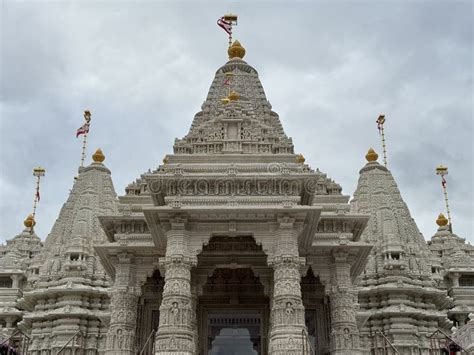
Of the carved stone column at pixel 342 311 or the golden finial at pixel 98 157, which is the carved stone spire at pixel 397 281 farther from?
the golden finial at pixel 98 157

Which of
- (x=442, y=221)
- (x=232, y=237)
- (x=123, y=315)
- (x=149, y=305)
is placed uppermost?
(x=442, y=221)

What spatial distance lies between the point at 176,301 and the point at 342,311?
19.5 ft

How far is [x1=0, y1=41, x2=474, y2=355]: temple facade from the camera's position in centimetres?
1758

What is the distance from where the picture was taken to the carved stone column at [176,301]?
16422mm

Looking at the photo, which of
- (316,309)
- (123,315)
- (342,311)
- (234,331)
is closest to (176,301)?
(123,315)

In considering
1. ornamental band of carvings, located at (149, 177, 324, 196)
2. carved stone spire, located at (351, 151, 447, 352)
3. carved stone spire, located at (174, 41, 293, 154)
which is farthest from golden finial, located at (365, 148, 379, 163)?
ornamental band of carvings, located at (149, 177, 324, 196)

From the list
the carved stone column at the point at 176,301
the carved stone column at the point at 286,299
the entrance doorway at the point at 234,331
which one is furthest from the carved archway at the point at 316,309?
the carved stone column at the point at 176,301

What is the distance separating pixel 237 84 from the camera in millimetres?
35219

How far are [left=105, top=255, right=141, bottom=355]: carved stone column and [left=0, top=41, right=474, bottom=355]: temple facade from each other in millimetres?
43

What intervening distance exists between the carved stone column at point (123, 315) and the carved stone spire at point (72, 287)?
38.1 ft

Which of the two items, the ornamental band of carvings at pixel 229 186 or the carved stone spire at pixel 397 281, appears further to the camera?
the carved stone spire at pixel 397 281

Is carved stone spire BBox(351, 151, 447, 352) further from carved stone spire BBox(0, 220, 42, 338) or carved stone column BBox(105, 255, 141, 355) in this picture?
carved stone spire BBox(0, 220, 42, 338)

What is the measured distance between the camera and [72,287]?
32.6 meters

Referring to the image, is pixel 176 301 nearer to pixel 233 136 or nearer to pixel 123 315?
pixel 123 315
